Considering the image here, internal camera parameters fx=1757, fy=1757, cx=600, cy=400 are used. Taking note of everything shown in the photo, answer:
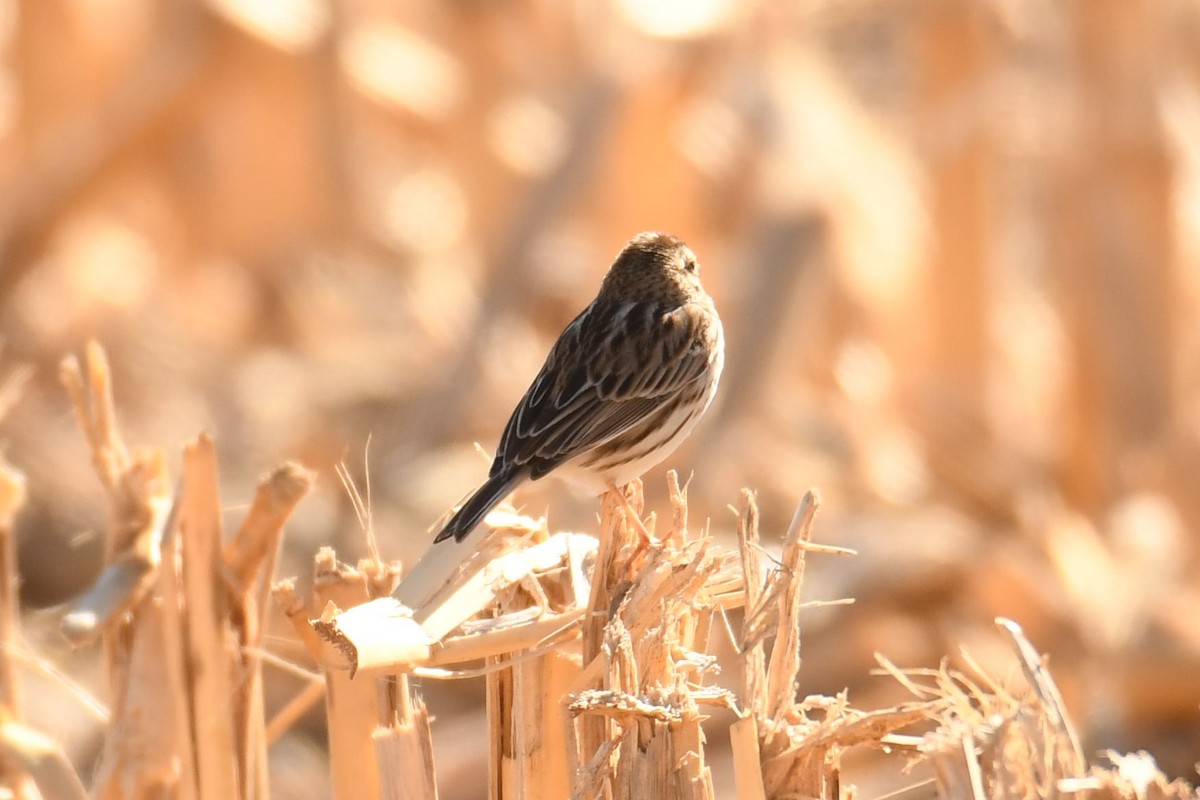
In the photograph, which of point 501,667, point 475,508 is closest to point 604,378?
point 475,508

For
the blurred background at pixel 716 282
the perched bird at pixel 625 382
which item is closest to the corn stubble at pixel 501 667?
the perched bird at pixel 625 382

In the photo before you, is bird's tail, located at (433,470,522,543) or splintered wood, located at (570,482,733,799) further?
bird's tail, located at (433,470,522,543)

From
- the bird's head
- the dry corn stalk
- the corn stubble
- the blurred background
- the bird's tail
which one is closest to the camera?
the corn stubble

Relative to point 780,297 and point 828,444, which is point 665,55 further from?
point 828,444

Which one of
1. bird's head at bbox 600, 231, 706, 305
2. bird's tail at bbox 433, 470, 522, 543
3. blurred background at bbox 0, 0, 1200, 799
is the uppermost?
blurred background at bbox 0, 0, 1200, 799

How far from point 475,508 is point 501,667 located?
0.69 m

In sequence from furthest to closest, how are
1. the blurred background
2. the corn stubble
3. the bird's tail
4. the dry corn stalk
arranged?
the blurred background → the bird's tail → the dry corn stalk → the corn stubble

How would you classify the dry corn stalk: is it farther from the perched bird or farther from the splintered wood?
the perched bird

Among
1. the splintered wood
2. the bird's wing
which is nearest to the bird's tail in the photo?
the bird's wing

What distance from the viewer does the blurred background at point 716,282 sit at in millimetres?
7789

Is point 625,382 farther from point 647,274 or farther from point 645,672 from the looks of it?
point 645,672

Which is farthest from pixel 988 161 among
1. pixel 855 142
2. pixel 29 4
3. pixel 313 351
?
pixel 29 4

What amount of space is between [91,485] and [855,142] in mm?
4336

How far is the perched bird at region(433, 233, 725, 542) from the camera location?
4.56 metres
